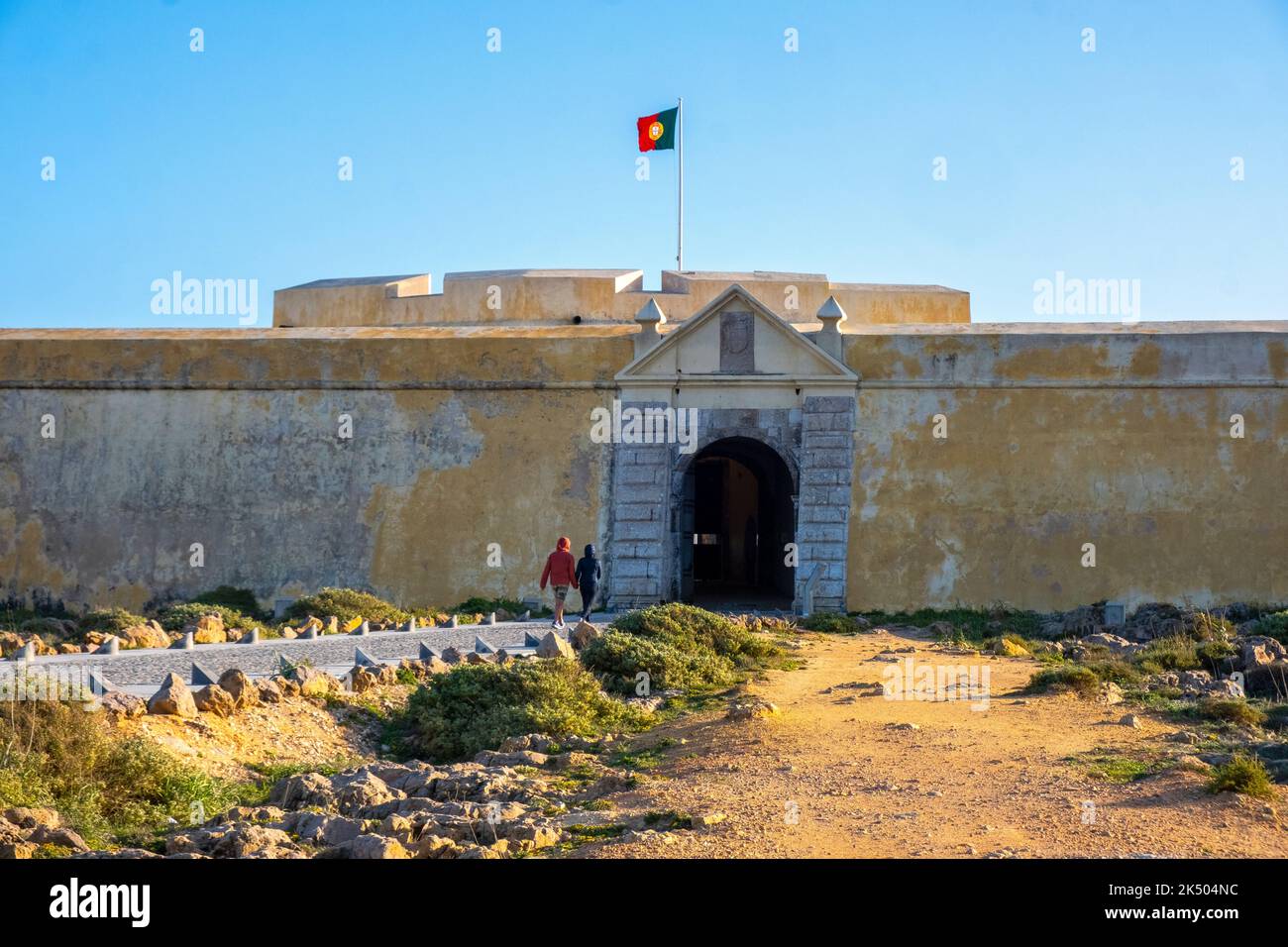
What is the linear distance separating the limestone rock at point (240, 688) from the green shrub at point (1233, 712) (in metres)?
7.41

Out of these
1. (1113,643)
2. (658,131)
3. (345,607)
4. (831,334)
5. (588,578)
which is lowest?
(1113,643)

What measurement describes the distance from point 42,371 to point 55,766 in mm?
16538

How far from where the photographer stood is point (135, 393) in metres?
24.3

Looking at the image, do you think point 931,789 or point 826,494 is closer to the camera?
point 931,789

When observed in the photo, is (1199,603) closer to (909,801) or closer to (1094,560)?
(1094,560)

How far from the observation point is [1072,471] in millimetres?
22281

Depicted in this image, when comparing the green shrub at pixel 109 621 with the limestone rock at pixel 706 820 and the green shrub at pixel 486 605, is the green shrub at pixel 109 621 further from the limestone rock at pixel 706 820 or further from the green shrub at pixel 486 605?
the limestone rock at pixel 706 820

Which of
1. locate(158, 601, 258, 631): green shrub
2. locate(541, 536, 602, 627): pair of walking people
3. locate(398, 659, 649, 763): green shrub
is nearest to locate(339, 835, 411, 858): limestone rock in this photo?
locate(398, 659, 649, 763): green shrub

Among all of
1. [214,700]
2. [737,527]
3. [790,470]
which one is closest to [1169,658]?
[790,470]

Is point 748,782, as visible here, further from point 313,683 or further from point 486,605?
point 486,605

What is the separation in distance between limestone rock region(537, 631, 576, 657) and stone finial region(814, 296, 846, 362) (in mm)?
9275

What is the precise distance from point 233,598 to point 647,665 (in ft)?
34.6

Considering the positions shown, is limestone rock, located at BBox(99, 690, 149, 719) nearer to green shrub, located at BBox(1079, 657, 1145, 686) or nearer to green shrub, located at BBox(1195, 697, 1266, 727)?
green shrub, located at BBox(1195, 697, 1266, 727)
